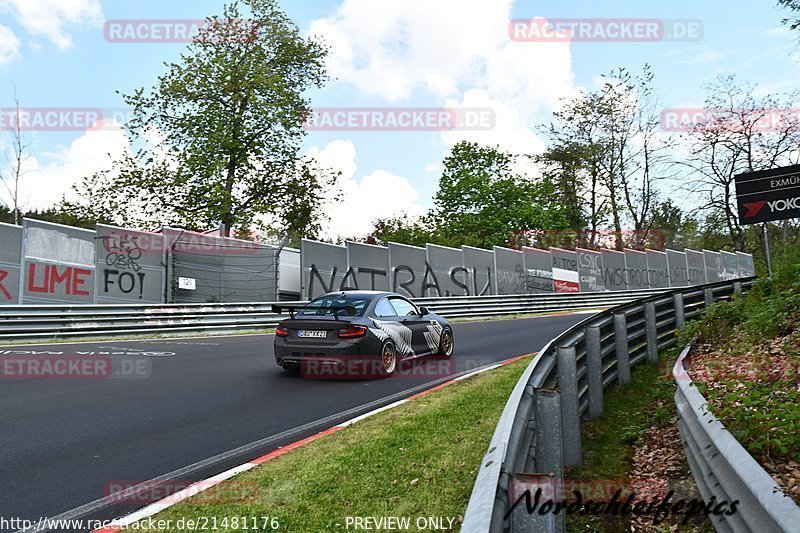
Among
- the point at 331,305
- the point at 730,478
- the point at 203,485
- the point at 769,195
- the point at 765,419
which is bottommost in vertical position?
the point at 203,485

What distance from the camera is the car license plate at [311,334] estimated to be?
9250 millimetres

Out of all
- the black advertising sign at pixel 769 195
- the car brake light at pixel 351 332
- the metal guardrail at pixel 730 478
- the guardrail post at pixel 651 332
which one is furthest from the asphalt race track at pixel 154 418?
the black advertising sign at pixel 769 195

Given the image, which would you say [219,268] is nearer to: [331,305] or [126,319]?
[126,319]

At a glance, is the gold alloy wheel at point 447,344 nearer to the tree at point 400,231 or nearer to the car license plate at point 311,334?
→ the car license plate at point 311,334

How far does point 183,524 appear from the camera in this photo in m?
3.74

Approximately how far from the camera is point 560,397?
478 centimetres

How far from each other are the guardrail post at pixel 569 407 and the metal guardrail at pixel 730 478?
91 cm

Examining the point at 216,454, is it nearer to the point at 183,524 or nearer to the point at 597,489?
the point at 183,524

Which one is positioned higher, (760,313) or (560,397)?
(760,313)

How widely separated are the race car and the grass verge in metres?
2.65

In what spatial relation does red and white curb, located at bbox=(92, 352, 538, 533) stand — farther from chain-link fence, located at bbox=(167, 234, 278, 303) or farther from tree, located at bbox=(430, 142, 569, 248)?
tree, located at bbox=(430, 142, 569, 248)

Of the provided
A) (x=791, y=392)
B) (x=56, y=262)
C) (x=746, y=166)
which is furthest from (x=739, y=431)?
(x=746, y=166)

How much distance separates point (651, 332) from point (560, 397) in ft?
18.1

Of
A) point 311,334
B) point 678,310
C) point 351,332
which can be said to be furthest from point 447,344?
point 678,310
